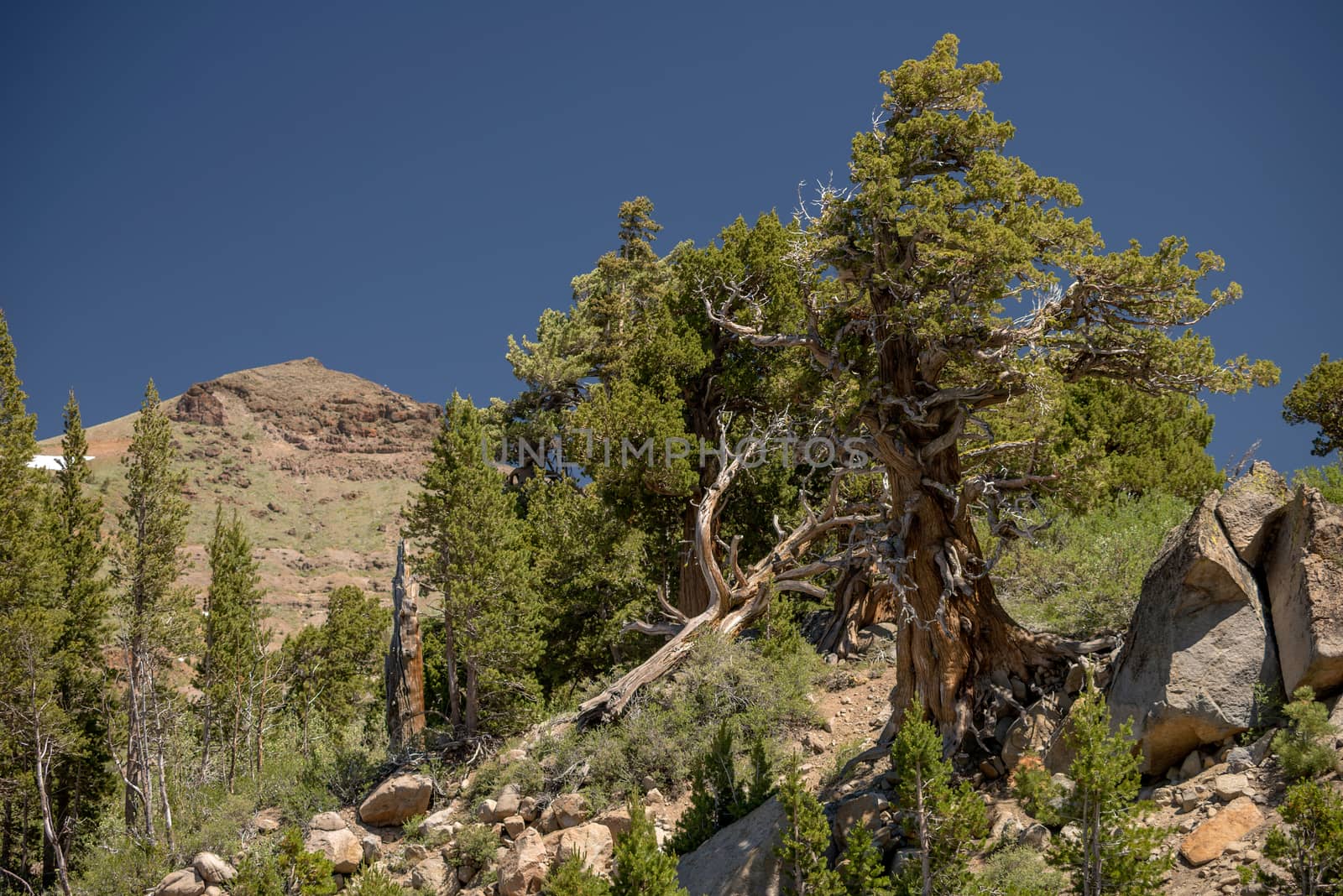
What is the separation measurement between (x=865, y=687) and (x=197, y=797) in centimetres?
1210

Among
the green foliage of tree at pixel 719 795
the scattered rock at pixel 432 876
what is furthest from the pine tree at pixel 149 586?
the green foliage of tree at pixel 719 795

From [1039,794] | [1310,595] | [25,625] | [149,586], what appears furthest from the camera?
[149,586]

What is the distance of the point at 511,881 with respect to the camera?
37.0ft

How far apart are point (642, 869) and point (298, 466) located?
284 feet

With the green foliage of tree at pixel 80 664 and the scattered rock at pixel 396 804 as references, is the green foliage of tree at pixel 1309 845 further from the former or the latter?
the green foliage of tree at pixel 80 664

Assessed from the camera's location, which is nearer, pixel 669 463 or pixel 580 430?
pixel 669 463

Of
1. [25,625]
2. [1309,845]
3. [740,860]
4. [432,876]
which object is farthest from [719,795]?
[25,625]

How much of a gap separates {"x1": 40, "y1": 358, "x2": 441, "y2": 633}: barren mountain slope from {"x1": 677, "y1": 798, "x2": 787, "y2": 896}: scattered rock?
4763 cm

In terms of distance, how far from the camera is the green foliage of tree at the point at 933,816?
27.1ft

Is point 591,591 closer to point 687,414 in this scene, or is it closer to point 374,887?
point 687,414

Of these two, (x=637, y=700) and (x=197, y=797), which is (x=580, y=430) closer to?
(x=637, y=700)

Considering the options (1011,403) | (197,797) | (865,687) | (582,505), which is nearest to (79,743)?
(197,797)

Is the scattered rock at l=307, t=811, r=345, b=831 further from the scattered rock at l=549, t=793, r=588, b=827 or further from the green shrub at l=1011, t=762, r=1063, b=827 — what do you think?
the green shrub at l=1011, t=762, r=1063, b=827

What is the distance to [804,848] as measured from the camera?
28.3 ft
